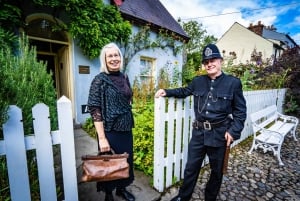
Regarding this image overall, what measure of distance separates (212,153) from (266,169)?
2.00 metres

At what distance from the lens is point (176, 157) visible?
2578mm

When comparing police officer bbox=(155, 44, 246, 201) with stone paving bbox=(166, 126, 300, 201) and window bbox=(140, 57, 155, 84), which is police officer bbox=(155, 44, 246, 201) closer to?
stone paving bbox=(166, 126, 300, 201)

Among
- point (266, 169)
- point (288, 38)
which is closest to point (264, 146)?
point (266, 169)

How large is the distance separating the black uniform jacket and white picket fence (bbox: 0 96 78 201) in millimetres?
1455

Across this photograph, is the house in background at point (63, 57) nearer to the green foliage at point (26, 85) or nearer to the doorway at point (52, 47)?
the doorway at point (52, 47)

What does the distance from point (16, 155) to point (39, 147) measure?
0.54 ft

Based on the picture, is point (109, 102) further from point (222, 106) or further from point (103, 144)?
point (222, 106)

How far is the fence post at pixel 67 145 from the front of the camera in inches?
60.2

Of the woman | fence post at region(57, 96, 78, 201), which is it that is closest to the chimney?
the woman

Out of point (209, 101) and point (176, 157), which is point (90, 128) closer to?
point (176, 157)

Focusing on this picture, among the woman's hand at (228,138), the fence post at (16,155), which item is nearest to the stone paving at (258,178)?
the woman's hand at (228,138)

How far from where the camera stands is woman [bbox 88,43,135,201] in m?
1.81

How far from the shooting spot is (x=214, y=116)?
197 cm

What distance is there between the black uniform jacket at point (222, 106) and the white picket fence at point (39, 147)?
1.46 metres
